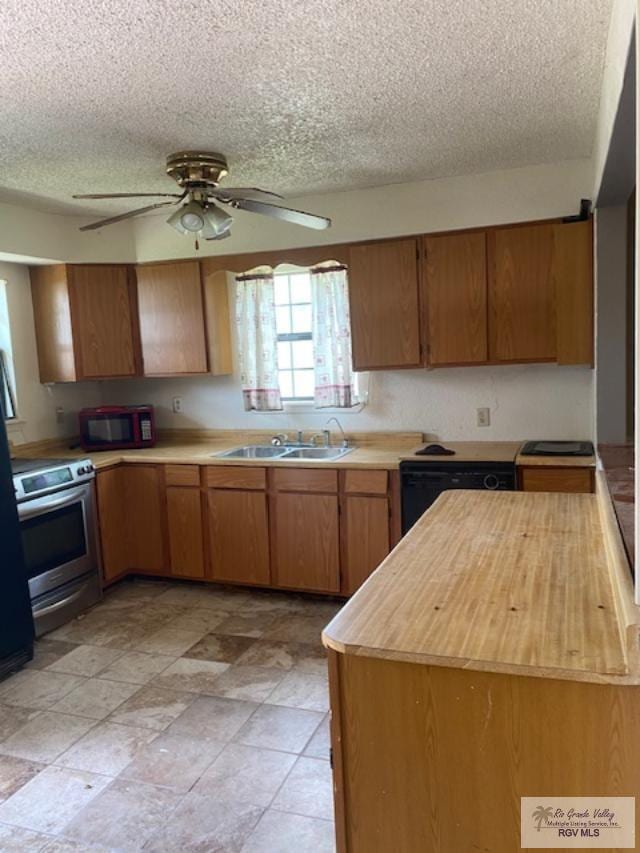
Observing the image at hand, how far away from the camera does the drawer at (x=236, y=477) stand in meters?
3.82

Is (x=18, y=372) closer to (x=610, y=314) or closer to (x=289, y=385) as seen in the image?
(x=289, y=385)

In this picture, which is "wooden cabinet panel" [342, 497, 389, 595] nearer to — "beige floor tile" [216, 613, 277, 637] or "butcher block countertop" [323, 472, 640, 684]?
"beige floor tile" [216, 613, 277, 637]

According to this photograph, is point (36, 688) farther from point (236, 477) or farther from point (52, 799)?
point (236, 477)

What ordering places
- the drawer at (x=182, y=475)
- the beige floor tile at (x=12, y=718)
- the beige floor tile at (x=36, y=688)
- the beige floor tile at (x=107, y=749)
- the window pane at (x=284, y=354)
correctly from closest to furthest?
the beige floor tile at (x=107, y=749) → the beige floor tile at (x=12, y=718) → the beige floor tile at (x=36, y=688) → the drawer at (x=182, y=475) → the window pane at (x=284, y=354)

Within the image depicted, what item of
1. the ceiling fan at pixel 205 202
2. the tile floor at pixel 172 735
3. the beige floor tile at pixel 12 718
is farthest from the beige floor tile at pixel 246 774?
the ceiling fan at pixel 205 202

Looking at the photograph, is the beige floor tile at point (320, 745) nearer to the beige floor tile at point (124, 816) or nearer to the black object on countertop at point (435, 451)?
the beige floor tile at point (124, 816)

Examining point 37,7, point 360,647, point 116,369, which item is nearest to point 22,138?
point 37,7

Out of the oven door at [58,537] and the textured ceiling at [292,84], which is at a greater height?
the textured ceiling at [292,84]

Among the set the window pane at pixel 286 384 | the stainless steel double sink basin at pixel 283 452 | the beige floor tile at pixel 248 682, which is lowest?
the beige floor tile at pixel 248 682

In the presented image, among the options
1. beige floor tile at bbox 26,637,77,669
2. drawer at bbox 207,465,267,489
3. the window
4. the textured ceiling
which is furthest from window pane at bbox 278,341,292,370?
beige floor tile at bbox 26,637,77,669

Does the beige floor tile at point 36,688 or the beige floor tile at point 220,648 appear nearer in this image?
the beige floor tile at point 36,688

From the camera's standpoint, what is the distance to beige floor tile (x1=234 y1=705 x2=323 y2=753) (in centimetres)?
245

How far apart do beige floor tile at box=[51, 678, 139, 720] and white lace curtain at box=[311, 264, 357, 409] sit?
2.11m
